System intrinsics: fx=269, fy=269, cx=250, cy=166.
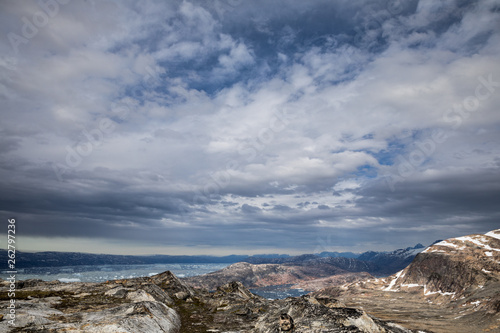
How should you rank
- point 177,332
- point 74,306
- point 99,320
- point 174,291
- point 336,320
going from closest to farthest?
point 336,320 → point 99,320 → point 177,332 → point 74,306 → point 174,291

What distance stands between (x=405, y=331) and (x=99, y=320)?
33.9 metres

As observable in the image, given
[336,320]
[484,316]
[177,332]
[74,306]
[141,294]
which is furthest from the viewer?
[484,316]

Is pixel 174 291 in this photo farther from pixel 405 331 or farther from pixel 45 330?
pixel 405 331

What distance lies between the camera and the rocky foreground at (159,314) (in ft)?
83.8

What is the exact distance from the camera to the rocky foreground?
2555 centimetres

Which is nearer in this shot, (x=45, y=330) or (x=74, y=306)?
(x=45, y=330)

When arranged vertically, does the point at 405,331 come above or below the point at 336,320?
below

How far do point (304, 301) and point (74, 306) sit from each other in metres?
33.5

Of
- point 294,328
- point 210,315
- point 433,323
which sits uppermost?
point 294,328

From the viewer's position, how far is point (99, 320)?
96.6ft

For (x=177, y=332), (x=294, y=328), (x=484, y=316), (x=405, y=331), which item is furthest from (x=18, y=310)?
(x=484, y=316)

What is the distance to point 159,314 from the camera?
121 feet

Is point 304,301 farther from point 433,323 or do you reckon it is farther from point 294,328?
point 433,323

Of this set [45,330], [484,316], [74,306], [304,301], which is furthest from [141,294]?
[484,316]
